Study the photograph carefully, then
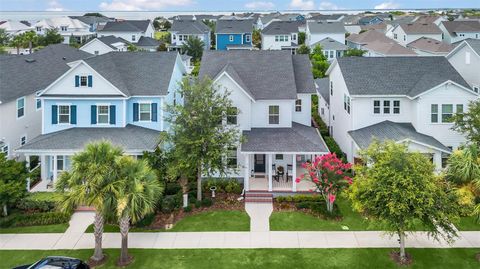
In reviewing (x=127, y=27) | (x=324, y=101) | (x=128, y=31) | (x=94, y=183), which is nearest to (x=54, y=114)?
(x=94, y=183)

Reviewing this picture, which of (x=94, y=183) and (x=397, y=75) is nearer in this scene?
(x=94, y=183)

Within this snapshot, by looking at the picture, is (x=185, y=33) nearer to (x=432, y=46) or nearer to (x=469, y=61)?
(x=432, y=46)

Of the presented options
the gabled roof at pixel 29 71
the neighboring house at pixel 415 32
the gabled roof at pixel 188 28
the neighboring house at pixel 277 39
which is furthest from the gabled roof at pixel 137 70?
the neighboring house at pixel 415 32

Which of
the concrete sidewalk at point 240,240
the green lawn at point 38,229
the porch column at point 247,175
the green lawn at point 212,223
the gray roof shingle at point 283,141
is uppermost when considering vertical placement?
the gray roof shingle at point 283,141

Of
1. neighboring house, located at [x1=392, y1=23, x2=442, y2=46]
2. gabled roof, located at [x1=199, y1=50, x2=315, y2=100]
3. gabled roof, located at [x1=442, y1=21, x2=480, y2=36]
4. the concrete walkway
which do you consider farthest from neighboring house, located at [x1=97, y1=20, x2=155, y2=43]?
the concrete walkway

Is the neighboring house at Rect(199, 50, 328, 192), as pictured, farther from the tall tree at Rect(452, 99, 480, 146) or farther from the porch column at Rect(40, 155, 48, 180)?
the porch column at Rect(40, 155, 48, 180)

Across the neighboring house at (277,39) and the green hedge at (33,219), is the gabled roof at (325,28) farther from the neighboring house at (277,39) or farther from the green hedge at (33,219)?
the green hedge at (33,219)
